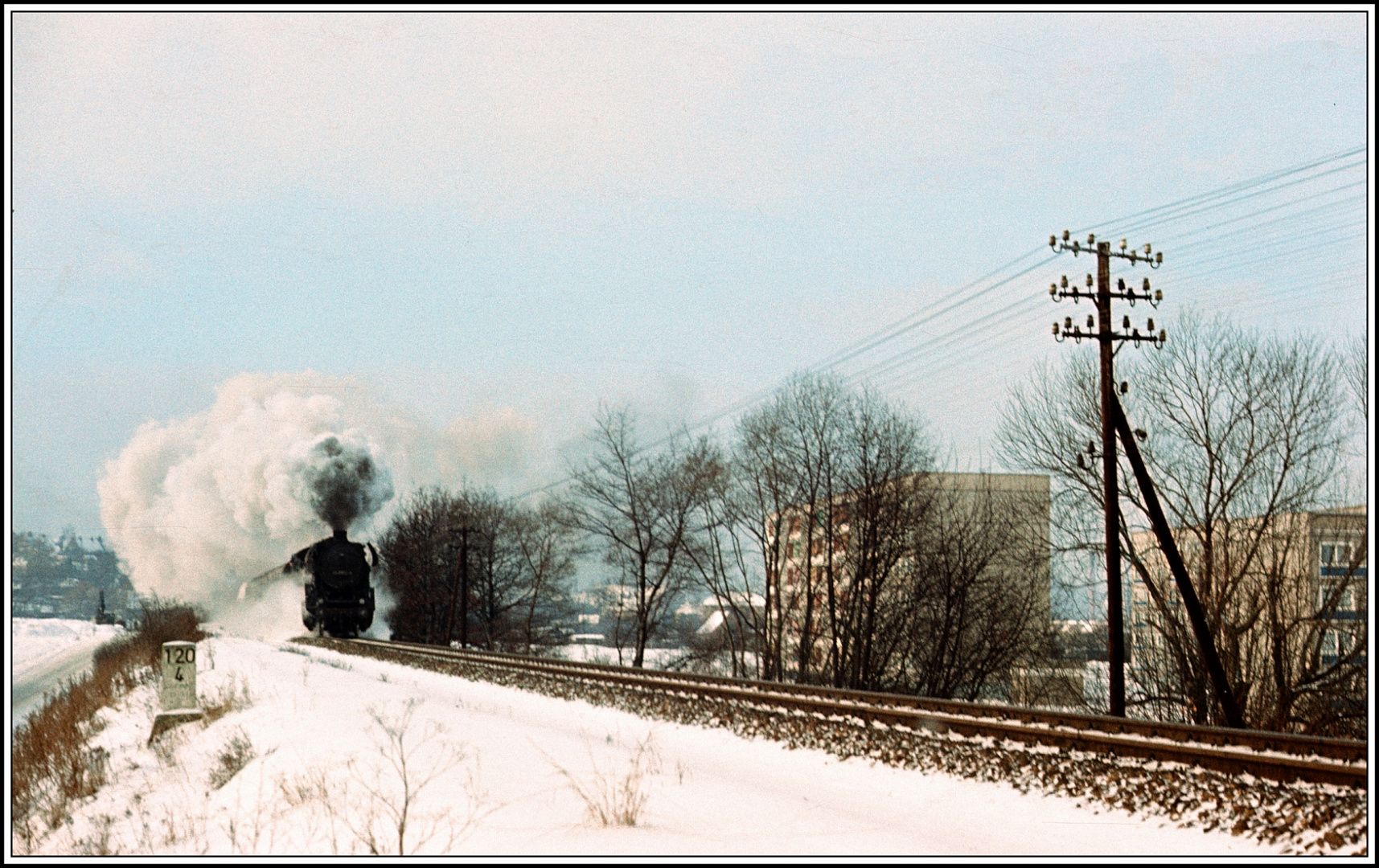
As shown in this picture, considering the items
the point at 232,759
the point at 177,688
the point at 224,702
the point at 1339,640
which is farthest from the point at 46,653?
the point at 1339,640

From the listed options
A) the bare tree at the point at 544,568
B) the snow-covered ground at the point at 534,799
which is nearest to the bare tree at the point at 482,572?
the bare tree at the point at 544,568

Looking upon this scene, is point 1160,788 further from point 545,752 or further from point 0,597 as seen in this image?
point 0,597

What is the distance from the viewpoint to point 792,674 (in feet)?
132

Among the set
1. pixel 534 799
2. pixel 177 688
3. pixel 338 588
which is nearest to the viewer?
pixel 534 799

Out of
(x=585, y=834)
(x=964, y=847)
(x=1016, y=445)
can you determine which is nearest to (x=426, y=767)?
(x=585, y=834)

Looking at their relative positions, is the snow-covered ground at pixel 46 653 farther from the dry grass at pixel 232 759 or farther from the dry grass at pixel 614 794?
the dry grass at pixel 614 794

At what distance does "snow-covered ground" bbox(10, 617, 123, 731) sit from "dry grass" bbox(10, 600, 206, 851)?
9.87ft

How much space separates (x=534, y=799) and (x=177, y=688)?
10.2 metres

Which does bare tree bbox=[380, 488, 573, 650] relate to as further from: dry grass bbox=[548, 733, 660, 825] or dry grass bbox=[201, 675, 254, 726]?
dry grass bbox=[548, 733, 660, 825]

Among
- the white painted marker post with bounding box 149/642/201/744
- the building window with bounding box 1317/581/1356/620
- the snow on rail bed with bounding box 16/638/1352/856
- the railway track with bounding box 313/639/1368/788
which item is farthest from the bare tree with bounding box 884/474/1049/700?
the white painted marker post with bounding box 149/642/201/744

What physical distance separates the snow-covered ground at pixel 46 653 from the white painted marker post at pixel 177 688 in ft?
64.6

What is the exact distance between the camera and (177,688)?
55.6 ft

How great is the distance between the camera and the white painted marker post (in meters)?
16.6

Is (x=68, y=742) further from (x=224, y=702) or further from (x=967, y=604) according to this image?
(x=967, y=604)
